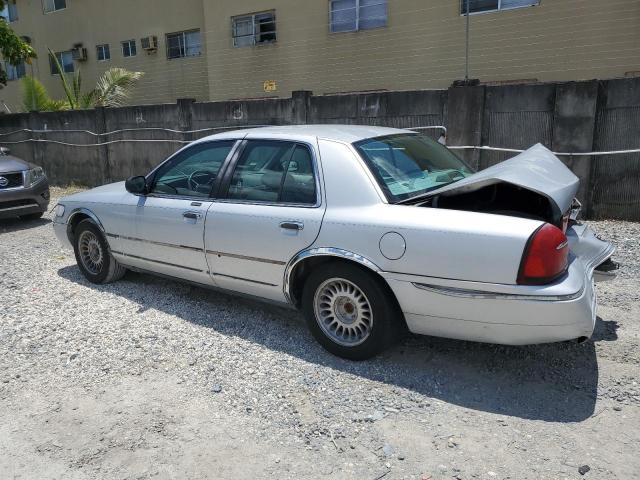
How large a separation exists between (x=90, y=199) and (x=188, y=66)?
41.2 ft

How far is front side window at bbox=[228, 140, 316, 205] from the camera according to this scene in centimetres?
396

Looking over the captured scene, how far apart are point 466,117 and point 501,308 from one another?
5.20 m

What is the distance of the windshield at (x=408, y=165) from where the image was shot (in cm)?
375

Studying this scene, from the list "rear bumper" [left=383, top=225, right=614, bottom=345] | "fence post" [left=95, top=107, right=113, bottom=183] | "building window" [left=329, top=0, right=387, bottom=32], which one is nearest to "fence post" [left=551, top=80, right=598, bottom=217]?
"rear bumper" [left=383, top=225, right=614, bottom=345]

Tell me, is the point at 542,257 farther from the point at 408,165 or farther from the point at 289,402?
the point at 289,402

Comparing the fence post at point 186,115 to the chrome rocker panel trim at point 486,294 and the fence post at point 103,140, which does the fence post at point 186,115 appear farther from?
the chrome rocker panel trim at point 486,294

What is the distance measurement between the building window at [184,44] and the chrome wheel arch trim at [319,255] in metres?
14.4

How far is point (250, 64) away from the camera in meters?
14.8

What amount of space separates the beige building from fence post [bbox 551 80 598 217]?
13.2ft

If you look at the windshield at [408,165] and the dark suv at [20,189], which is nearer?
the windshield at [408,165]

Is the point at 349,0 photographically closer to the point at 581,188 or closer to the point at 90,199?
the point at 581,188

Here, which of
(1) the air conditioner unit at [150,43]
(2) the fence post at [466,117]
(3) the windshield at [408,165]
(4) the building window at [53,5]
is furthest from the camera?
(4) the building window at [53,5]

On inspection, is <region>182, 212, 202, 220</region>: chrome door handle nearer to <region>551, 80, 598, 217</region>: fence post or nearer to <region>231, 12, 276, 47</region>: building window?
<region>551, 80, 598, 217</region>: fence post

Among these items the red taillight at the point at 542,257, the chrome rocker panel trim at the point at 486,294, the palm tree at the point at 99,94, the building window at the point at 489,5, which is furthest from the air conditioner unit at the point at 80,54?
the red taillight at the point at 542,257
